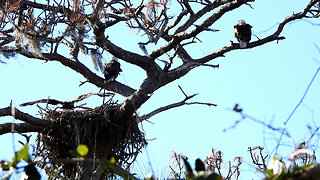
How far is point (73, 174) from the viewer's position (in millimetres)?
5848

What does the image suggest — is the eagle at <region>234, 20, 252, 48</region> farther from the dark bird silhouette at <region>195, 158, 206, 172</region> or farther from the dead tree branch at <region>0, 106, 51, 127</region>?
the dark bird silhouette at <region>195, 158, 206, 172</region>

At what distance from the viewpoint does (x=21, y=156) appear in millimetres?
1477

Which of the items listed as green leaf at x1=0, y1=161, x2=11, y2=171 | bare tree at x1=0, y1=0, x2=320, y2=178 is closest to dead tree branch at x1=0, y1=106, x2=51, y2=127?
bare tree at x1=0, y1=0, x2=320, y2=178

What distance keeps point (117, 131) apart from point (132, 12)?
1291mm

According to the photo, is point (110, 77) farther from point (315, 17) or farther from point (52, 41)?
point (315, 17)

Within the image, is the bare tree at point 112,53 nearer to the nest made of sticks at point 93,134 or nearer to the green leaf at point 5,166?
the nest made of sticks at point 93,134

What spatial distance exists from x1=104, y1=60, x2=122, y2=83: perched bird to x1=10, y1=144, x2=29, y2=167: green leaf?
480cm

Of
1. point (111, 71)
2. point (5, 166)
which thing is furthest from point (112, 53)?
point (5, 166)

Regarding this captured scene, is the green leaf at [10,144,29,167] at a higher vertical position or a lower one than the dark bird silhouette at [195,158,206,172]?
higher

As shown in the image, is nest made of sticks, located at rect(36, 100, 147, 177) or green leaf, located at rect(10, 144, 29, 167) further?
nest made of sticks, located at rect(36, 100, 147, 177)

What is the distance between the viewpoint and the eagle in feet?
19.6

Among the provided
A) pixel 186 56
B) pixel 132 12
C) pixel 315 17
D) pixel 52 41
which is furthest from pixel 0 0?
pixel 315 17

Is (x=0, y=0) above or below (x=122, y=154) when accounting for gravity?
above

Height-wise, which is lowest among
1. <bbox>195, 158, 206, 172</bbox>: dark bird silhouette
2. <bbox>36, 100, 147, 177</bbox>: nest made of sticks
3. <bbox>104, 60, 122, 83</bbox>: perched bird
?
<bbox>195, 158, 206, 172</bbox>: dark bird silhouette
